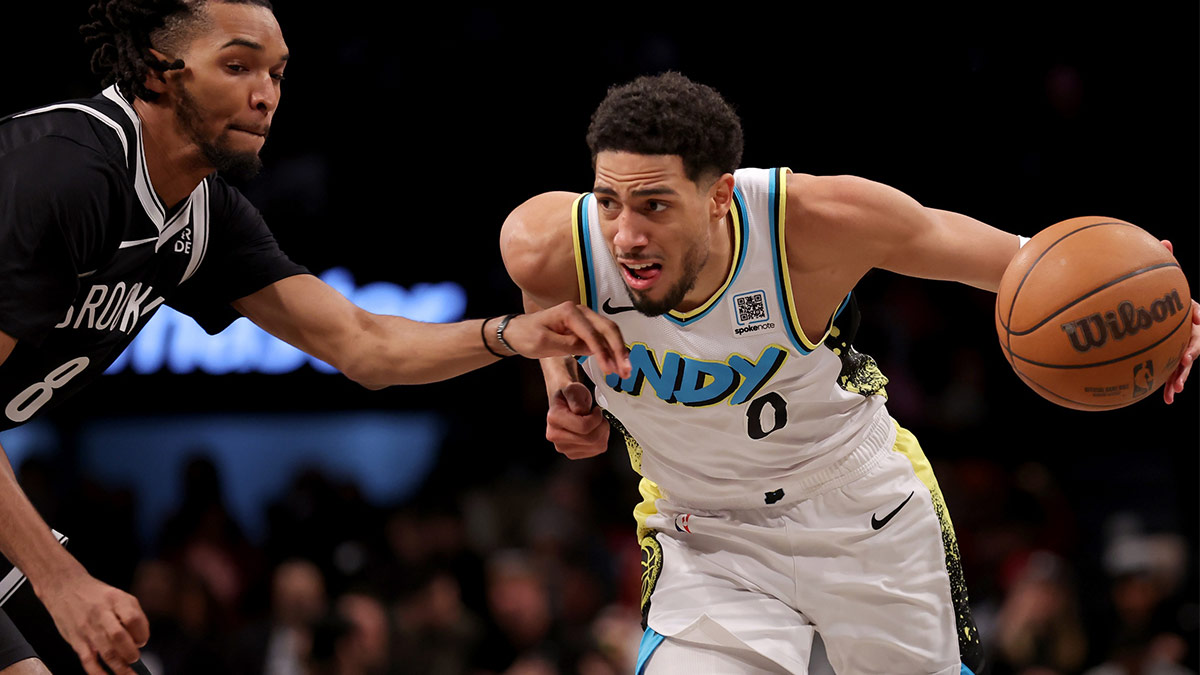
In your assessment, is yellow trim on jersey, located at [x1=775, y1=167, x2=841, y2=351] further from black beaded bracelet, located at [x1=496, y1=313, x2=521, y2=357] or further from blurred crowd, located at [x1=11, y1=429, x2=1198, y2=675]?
blurred crowd, located at [x1=11, y1=429, x2=1198, y2=675]

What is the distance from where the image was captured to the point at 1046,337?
283cm

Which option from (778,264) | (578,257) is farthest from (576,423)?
(778,264)

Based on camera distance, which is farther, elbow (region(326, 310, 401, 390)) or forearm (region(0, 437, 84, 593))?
elbow (region(326, 310, 401, 390))

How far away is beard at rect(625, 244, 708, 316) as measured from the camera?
282cm

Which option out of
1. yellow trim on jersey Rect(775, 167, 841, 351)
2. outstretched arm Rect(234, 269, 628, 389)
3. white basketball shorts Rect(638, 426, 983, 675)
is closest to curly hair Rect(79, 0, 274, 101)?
outstretched arm Rect(234, 269, 628, 389)

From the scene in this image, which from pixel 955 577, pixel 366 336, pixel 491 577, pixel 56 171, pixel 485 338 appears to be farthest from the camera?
pixel 491 577

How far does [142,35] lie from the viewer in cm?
290

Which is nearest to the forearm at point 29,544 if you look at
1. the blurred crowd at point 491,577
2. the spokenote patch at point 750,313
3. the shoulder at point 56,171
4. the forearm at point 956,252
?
the shoulder at point 56,171

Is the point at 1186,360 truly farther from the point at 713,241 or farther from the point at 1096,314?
the point at 713,241

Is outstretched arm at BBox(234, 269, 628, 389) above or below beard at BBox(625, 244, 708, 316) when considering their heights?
below

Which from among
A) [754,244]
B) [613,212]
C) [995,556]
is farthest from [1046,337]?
[995,556]

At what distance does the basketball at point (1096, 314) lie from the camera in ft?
9.17

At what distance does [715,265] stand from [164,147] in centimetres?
133

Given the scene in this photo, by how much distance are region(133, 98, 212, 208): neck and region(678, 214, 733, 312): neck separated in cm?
122
